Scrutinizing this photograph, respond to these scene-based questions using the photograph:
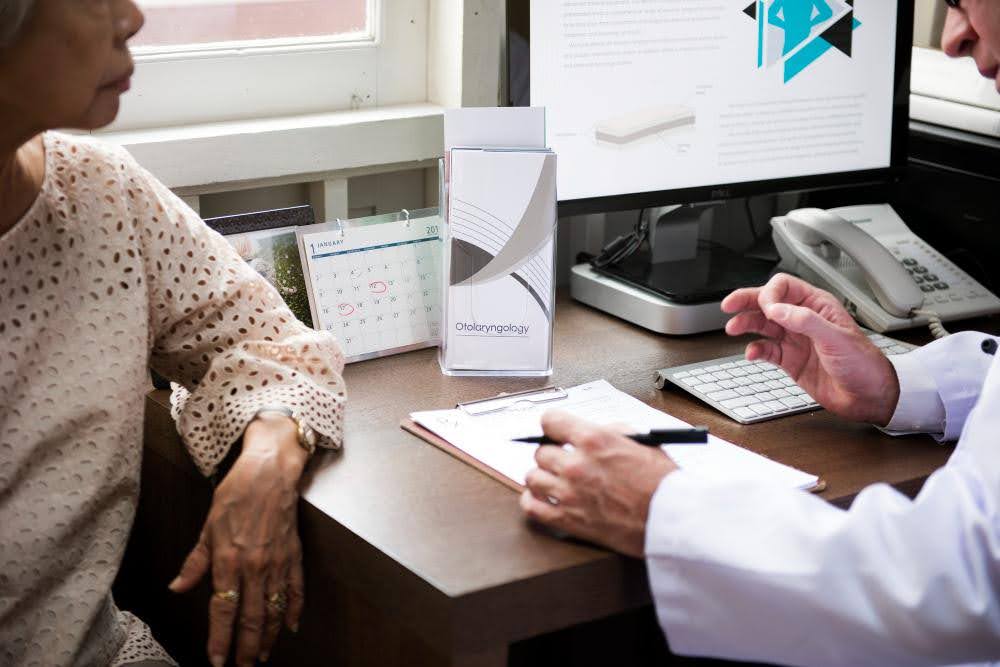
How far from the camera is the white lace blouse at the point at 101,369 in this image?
4.01 ft

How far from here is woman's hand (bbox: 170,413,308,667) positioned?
1.20 m

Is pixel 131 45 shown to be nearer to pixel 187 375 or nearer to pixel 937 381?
pixel 187 375

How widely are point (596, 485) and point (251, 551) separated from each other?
332mm

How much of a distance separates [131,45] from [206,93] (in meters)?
0.12

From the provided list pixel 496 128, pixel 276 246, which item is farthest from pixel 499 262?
pixel 276 246

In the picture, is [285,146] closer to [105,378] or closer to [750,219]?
[105,378]

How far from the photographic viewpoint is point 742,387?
1.53m

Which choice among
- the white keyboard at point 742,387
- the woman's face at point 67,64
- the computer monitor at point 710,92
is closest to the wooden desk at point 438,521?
the white keyboard at point 742,387

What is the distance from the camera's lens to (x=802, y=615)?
1085 mm

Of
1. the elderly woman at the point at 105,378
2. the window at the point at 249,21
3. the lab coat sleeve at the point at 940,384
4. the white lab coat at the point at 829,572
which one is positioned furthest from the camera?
the window at the point at 249,21

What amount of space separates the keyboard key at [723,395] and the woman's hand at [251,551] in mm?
516

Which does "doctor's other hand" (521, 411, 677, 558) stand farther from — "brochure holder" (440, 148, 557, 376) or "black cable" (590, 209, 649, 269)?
"black cable" (590, 209, 649, 269)

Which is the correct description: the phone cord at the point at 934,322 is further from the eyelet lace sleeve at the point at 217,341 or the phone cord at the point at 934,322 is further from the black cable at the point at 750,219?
the eyelet lace sleeve at the point at 217,341

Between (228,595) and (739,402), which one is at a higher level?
(739,402)
